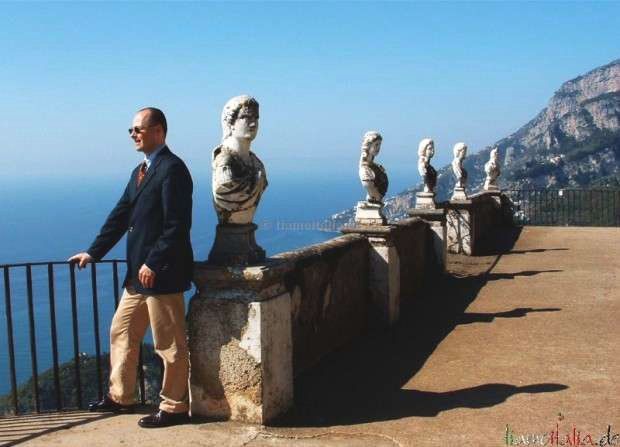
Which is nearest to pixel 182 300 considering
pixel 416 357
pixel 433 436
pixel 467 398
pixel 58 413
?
pixel 58 413

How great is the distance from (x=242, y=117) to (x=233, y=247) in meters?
0.90

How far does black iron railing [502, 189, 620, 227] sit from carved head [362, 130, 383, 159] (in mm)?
14196

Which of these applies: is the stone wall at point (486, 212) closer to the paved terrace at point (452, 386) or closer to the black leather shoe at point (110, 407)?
the paved terrace at point (452, 386)

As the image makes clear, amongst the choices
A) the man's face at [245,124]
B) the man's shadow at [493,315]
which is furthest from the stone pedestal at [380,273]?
the man's face at [245,124]

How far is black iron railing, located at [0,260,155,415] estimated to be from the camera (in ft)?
16.4

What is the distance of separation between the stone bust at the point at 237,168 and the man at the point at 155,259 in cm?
26

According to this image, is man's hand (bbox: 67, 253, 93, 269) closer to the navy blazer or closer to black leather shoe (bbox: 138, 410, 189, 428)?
the navy blazer

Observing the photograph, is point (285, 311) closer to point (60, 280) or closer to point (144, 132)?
point (144, 132)

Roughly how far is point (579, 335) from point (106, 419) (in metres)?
5.06

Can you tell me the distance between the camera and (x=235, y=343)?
466 cm

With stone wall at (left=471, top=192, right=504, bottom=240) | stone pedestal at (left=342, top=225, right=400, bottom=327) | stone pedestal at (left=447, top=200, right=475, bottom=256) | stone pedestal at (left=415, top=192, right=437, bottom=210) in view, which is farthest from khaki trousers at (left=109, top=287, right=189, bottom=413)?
stone wall at (left=471, top=192, right=504, bottom=240)

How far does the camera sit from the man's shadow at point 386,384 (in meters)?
5.03

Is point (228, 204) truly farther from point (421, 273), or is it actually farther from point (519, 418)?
→ point (421, 273)

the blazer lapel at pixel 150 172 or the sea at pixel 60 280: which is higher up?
the blazer lapel at pixel 150 172
